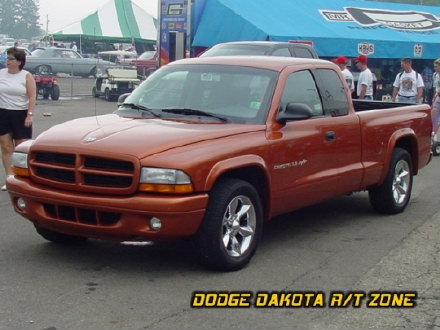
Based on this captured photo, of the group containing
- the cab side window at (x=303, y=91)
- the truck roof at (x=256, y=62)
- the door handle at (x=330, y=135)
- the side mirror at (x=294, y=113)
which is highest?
the truck roof at (x=256, y=62)

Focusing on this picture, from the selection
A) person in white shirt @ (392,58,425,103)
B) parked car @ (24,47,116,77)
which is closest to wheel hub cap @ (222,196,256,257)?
person in white shirt @ (392,58,425,103)

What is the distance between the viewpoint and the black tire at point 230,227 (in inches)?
224

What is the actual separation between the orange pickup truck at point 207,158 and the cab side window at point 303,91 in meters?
0.01

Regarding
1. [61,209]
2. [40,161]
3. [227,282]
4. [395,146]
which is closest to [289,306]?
[227,282]

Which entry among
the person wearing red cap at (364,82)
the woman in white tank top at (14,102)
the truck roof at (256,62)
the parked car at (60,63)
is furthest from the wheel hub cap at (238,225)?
the parked car at (60,63)

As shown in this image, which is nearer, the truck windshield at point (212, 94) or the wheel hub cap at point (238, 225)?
the wheel hub cap at point (238, 225)

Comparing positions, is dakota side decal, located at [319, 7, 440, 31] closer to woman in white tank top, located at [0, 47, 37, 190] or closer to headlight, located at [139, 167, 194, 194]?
woman in white tank top, located at [0, 47, 37, 190]

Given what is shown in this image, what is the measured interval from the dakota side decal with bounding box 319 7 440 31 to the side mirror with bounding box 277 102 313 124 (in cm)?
1614

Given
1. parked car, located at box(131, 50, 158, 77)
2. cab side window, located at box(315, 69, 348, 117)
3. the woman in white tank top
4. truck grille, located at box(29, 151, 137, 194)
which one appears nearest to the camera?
truck grille, located at box(29, 151, 137, 194)

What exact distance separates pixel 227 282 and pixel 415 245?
2242 mm

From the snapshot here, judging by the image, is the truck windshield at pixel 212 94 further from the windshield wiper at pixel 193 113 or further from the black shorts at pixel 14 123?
the black shorts at pixel 14 123

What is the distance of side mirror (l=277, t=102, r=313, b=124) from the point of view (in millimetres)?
6434

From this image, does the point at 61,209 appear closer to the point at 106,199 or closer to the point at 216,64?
the point at 106,199

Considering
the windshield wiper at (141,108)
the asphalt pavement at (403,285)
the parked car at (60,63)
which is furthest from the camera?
the parked car at (60,63)
